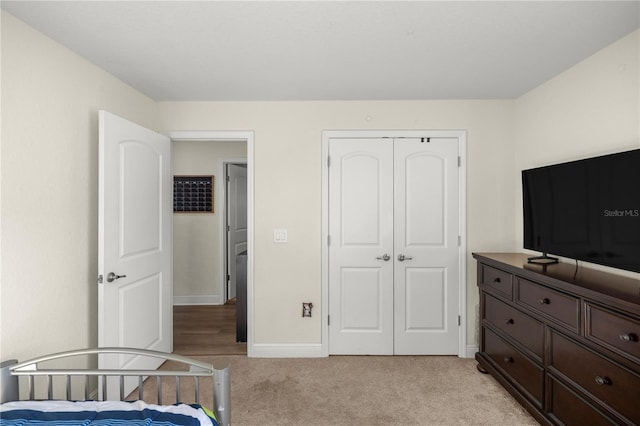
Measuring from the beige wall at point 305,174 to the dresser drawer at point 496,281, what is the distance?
1.29ft

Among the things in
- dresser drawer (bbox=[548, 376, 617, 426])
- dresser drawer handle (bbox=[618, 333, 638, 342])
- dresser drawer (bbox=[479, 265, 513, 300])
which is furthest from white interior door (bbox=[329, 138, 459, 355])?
dresser drawer handle (bbox=[618, 333, 638, 342])

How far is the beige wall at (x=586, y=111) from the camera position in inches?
77.3

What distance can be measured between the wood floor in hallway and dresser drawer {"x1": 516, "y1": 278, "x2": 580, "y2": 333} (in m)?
2.43

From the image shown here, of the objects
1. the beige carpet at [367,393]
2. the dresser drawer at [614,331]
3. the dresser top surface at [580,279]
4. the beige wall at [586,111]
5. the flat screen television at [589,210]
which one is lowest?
the beige carpet at [367,393]

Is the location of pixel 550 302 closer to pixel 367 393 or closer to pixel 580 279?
pixel 580 279

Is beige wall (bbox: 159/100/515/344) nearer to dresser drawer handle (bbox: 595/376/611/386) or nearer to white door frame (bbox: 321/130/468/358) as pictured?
white door frame (bbox: 321/130/468/358)

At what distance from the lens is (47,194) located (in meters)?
1.96

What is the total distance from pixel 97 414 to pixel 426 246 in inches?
105

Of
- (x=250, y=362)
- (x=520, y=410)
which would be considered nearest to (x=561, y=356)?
(x=520, y=410)

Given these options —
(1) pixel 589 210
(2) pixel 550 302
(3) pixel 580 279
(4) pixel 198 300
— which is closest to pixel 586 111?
(1) pixel 589 210

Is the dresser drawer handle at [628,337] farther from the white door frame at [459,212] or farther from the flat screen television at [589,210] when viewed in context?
the white door frame at [459,212]

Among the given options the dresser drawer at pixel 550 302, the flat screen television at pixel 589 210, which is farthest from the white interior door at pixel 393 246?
the dresser drawer at pixel 550 302

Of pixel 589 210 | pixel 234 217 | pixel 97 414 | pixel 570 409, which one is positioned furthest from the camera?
pixel 234 217

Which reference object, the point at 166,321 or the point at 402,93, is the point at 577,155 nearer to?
the point at 402,93
